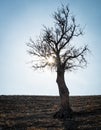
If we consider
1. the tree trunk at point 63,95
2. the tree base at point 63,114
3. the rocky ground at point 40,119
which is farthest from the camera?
the tree trunk at point 63,95

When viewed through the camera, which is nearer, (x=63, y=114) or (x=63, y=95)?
(x=63, y=114)

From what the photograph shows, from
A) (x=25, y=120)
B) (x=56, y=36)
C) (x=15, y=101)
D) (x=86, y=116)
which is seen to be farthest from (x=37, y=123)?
(x=15, y=101)

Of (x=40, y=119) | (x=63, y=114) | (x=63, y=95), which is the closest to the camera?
(x=40, y=119)

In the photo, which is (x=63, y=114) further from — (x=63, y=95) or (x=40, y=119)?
(x=40, y=119)

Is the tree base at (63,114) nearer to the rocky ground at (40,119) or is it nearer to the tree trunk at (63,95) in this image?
the tree trunk at (63,95)

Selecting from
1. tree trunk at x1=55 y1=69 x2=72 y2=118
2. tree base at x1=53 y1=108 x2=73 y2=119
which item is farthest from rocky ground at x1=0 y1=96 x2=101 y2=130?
tree trunk at x1=55 y1=69 x2=72 y2=118

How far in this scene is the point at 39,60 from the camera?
2862cm

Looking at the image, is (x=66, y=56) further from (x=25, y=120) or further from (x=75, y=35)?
(x=25, y=120)

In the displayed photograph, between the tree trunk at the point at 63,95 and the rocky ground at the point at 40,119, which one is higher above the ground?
the tree trunk at the point at 63,95

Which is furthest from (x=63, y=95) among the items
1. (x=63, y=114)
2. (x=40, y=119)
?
(x=40, y=119)

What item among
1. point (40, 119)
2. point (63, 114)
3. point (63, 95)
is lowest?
point (40, 119)

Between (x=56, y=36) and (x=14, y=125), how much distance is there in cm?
1110

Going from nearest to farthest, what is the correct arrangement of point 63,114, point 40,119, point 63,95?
point 40,119 < point 63,114 < point 63,95

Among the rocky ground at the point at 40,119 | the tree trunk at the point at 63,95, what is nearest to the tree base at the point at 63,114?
the tree trunk at the point at 63,95
